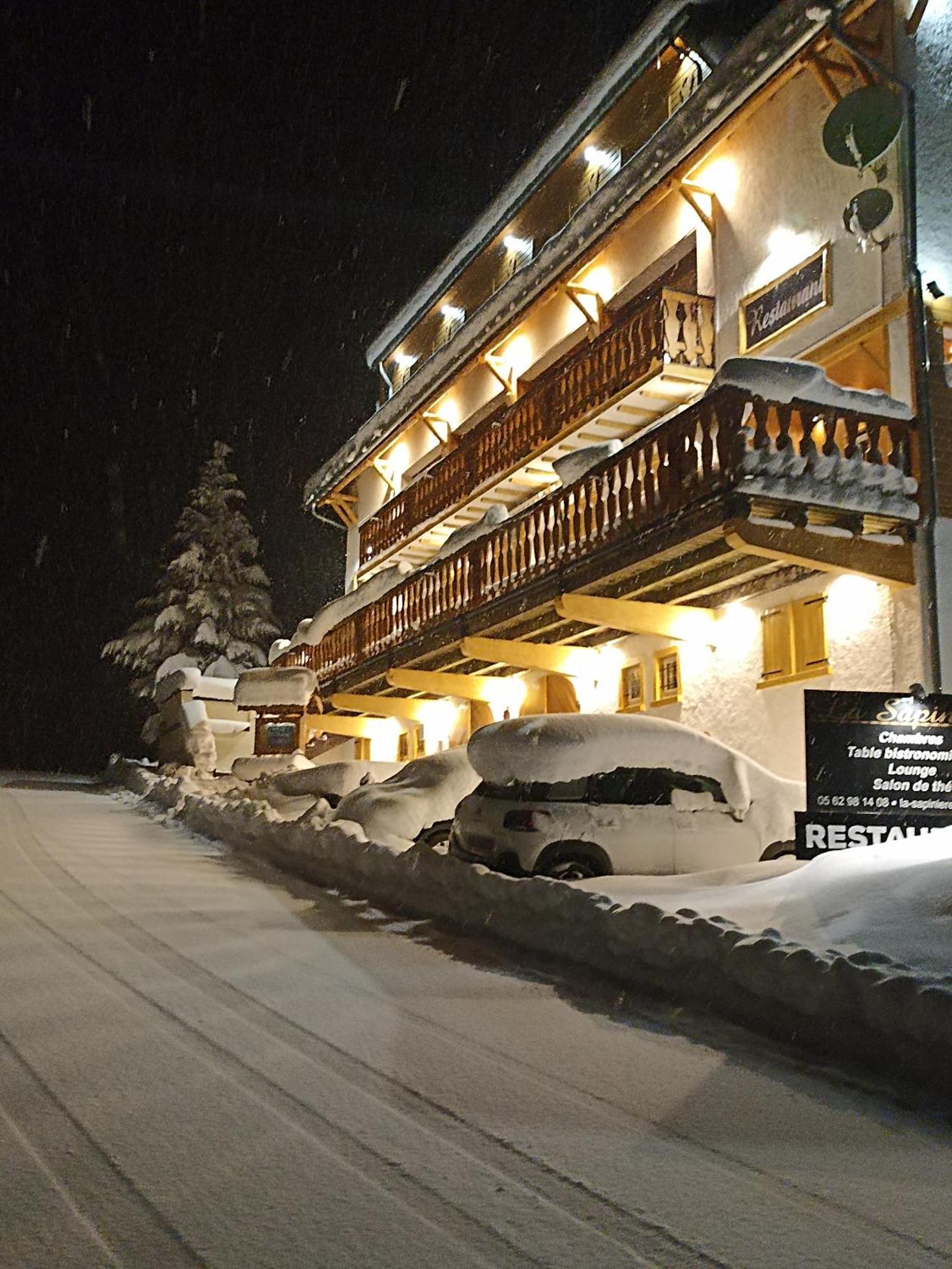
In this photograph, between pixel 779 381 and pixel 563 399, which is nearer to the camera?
pixel 779 381

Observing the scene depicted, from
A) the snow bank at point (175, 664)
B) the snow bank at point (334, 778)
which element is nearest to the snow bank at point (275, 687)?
the snow bank at point (334, 778)

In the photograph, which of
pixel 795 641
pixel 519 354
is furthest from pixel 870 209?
pixel 519 354

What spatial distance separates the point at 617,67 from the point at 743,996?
2038cm

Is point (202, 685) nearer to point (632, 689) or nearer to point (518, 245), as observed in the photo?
point (518, 245)

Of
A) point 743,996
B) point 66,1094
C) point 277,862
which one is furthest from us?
point 277,862

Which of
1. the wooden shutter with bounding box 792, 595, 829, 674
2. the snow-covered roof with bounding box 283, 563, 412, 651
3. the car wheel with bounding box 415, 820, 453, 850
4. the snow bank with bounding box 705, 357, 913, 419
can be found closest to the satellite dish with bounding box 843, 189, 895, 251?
the snow bank with bounding box 705, 357, 913, 419

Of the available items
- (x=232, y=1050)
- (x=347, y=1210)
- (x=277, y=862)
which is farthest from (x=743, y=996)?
(x=277, y=862)

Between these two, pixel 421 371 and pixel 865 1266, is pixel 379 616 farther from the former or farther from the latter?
pixel 865 1266

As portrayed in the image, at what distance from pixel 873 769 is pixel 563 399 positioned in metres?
11.9

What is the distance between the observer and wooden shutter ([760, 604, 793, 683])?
1355cm

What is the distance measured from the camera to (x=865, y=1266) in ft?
10.7

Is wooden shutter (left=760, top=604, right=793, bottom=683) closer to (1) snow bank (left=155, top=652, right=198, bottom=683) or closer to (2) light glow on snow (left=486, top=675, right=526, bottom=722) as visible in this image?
(2) light glow on snow (left=486, top=675, right=526, bottom=722)

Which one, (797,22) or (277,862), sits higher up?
(797,22)

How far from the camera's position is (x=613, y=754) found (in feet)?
35.7
